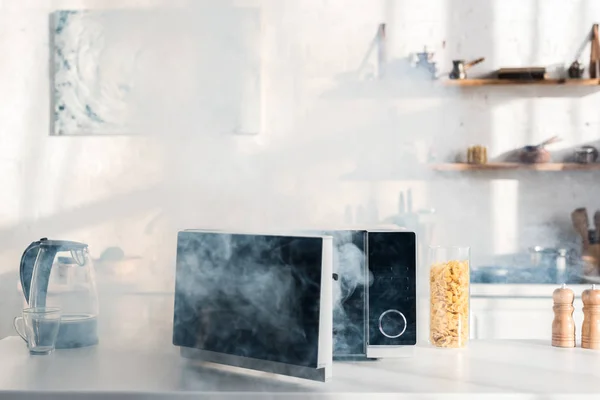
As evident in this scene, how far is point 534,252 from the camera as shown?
9.97 ft

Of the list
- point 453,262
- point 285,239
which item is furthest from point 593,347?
point 285,239

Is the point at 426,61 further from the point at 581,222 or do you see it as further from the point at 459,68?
the point at 581,222

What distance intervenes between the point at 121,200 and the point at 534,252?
1847mm

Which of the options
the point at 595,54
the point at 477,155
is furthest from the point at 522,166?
the point at 595,54

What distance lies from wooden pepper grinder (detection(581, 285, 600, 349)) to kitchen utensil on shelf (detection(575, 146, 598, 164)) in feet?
6.36

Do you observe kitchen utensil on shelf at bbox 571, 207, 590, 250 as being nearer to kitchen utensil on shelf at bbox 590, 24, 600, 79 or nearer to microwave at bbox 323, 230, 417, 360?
kitchen utensil on shelf at bbox 590, 24, 600, 79

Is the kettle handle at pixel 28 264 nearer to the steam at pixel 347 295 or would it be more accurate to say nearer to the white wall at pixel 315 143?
the steam at pixel 347 295

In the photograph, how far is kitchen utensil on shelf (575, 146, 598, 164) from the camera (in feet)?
10.0

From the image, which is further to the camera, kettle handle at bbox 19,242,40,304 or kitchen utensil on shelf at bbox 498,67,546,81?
kitchen utensil on shelf at bbox 498,67,546,81

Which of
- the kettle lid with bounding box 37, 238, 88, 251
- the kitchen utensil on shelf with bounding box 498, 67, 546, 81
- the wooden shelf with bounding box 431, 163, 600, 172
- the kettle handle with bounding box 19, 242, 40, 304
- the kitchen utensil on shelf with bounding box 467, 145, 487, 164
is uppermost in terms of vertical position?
the kitchen utensil on shelf with bounding box 498, 67, 546, 81

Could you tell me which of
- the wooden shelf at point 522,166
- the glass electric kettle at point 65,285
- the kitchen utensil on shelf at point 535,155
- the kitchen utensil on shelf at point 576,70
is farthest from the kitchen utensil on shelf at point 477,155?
the glass electric kettle at point 65,285

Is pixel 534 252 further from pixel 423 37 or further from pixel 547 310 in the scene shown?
pixel 423 37

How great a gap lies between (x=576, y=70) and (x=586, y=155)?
39 cm

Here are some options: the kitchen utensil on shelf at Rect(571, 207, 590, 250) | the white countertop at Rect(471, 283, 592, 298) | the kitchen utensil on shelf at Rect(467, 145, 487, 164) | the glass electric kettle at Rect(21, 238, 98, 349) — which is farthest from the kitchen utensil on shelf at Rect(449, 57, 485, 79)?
the glass electric kettle at Rect(21, 238, 98, 349)
